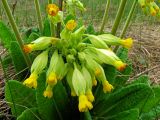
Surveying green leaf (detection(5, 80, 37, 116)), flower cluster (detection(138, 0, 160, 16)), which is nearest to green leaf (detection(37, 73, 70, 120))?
green leaf (detection(5, 80, 37, 116))

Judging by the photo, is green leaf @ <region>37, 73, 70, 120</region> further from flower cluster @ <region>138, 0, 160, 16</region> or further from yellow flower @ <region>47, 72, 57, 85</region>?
flower cluster @ <region>138, 0, 160, 16</region>

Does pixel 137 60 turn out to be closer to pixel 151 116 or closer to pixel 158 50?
pixel 158 50

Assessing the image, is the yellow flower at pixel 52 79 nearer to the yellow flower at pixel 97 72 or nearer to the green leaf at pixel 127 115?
the yellow flower at pixel 97 72

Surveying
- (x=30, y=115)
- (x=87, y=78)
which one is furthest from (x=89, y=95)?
(x=30, y=115)

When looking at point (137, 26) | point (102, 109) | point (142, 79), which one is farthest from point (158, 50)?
point (102, 109)

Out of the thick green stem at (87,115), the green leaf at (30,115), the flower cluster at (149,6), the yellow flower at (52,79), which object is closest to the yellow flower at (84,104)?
the yellow flower at (52,79)

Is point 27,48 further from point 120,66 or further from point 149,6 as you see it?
point 149,6

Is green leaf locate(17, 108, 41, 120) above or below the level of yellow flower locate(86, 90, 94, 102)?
below
